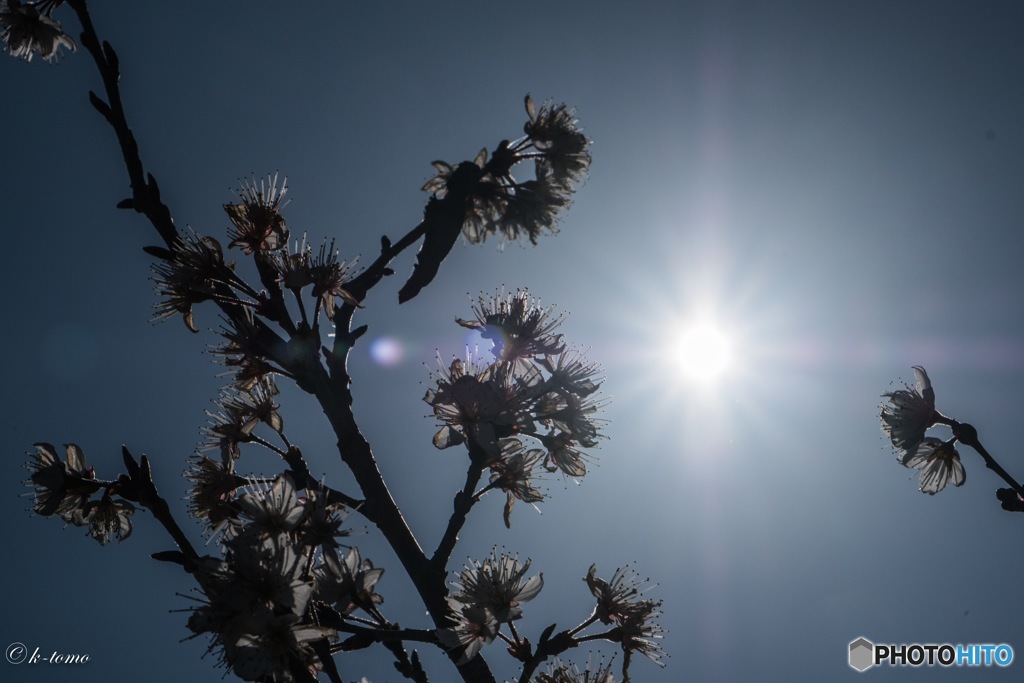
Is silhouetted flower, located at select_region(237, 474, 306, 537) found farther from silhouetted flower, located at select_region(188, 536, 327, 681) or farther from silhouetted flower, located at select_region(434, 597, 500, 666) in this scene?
silhouetted flower, located at select_region(434, 597, 500, 666)

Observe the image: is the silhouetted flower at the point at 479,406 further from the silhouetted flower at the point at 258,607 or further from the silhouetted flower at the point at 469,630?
the silhouetted flower at the point at 258,607

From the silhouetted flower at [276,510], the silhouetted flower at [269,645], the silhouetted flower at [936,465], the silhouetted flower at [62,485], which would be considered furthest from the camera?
the silhouetted flower at [936,465]

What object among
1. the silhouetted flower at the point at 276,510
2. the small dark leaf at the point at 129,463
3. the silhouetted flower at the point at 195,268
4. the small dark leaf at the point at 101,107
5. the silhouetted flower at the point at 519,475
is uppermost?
the small dark leaf at the point at 101,107

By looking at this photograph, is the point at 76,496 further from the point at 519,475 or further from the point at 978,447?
the point at 978,447

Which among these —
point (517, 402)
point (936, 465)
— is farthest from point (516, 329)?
point (936, 465)

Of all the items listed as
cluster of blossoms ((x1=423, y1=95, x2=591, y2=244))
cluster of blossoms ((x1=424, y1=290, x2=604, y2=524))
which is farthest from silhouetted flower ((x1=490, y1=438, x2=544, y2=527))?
cluster of blossoms ((x1=423, y1=95, x2=591, y2=244))

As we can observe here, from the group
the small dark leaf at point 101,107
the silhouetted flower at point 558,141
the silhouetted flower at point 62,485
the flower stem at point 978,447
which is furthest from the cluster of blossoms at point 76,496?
the flower stem at point 978,447

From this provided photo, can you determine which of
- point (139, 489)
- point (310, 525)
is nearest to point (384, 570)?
point (310, 525)

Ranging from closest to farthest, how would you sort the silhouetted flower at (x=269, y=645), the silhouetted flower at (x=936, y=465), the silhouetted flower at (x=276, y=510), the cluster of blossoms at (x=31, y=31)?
1. the silhouetted flower at (x=269, y=645)
2. the silhouetted flower at (x=276, y=510)
3. the cluster of blossoms at (x=31, y=31)
4. the silhouetted flower at (x=936, y=465)

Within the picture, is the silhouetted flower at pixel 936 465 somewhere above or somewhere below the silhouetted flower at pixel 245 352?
above
